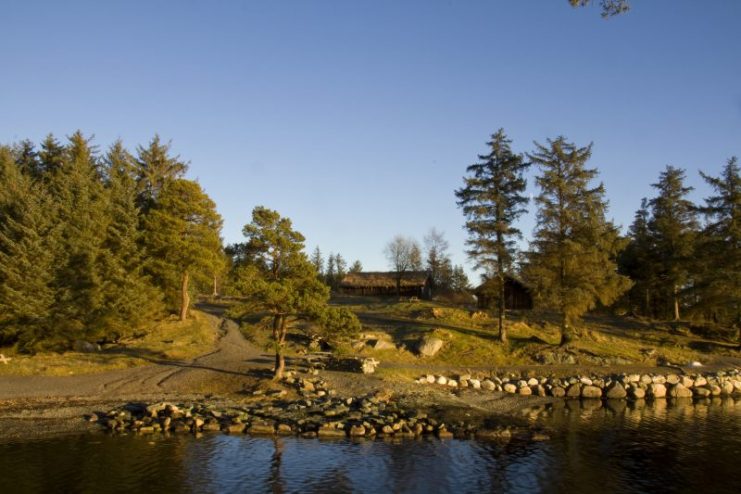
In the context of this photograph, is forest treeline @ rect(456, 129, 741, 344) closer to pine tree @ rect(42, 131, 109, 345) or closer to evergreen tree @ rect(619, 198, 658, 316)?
evergreen tree @ rect(619, 198, 658, 316)

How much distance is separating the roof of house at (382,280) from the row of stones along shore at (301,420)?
164ft

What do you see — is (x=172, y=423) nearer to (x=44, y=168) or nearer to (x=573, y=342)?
(x=573, y=342)

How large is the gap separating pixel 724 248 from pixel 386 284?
44.8 metres

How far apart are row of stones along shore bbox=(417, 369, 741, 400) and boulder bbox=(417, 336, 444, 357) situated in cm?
512

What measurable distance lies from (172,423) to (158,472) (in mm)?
6637

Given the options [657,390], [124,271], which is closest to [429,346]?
[657,390]

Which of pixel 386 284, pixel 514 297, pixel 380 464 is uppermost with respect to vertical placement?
pixel 386 284

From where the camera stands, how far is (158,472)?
1766cm

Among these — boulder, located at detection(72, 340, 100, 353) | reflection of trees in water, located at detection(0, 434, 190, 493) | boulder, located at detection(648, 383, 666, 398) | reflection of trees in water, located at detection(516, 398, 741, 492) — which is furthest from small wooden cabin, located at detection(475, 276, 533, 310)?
reflection of trees in water, located at detection(0, 434, 190, 493)

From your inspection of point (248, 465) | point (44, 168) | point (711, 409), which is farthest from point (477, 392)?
point (44, 168)

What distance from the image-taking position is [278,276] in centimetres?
3006

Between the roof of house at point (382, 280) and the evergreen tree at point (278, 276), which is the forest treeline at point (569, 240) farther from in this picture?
the roof of house at point (382, 280)

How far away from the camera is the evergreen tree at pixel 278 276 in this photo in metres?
28.6

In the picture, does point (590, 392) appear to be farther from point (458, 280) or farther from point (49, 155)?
point (458, 280)
